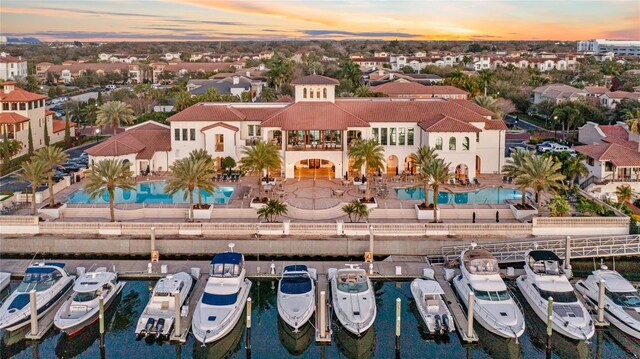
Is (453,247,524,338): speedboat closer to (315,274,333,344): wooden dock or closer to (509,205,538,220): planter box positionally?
(315,274,333,344): wooden dock

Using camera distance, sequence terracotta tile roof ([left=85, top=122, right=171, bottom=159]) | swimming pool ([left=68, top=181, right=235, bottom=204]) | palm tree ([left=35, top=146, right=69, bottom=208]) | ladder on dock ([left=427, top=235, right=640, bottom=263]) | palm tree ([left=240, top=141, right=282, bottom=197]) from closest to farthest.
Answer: ladder on dock ([left=427, top=235, right=640, bottom=263])
palm tree ([left=35, top=146, right=69, bottom=208])
palm tree ([left=240, top=141, right=282, bottom=197])
swimming pool ([left=68, top=181, right=235, bottom=204])
terracotta tile roof ([left=85, top=122, right=171, bottom=159])

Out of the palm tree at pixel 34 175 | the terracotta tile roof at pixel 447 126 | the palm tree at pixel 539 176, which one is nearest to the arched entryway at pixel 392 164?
the terracotta tile roof at pixel 447 126

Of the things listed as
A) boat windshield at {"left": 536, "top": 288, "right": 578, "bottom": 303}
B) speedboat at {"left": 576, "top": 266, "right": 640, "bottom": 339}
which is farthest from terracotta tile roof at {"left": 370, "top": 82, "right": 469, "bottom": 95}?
boat windshield at {"left": 536, "top": 288, "right": 578, "bottom": 303}

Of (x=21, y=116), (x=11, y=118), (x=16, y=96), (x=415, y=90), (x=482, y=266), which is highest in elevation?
(x=415, y=90)

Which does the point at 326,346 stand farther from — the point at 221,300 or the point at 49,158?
the point at 49,158

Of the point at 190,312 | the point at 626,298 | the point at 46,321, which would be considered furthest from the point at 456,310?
the point at 46,321

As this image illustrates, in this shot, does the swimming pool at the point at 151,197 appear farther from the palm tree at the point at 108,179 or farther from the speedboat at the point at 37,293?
the speedboat at the point at 37,293
